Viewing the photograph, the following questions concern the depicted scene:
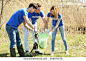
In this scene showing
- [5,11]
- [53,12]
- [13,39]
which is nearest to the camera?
[13,39]

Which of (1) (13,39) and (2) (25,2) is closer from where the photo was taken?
(1) (13,39)

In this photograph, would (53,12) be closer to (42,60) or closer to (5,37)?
(42,60)

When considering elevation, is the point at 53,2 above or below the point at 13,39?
above

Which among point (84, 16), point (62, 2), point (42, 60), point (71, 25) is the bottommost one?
point (42, 60)

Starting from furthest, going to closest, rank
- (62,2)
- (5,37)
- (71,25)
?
1. (71,25)
2. (62,2)
3. (5,37)

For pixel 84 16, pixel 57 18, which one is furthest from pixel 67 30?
pixel 57 18

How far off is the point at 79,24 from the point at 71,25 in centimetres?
50

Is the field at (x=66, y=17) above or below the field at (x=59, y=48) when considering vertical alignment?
above

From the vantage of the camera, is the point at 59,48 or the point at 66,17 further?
the point at 66,17

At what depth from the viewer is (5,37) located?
4.85 meters

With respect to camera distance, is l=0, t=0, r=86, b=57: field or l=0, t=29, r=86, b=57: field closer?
l=0, t=29, r=86, b=57: field

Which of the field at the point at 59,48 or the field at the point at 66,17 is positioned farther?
the field at the point at 66,17

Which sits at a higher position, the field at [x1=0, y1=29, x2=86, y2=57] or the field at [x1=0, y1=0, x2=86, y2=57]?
the field at [x1=0, y1=0, x2=86, y2=57]

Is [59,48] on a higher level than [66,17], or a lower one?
lower
